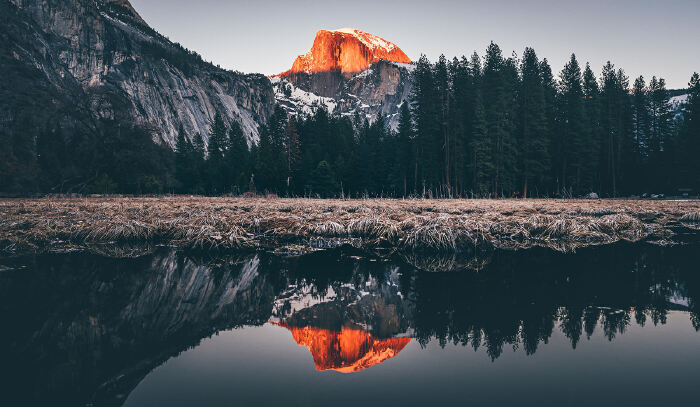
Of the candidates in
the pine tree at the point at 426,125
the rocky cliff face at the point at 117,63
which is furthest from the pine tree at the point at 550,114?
the rocky cliff face at the point at 117,63

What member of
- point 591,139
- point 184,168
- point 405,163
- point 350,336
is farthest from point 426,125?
point 184,168

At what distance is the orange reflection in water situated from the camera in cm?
456

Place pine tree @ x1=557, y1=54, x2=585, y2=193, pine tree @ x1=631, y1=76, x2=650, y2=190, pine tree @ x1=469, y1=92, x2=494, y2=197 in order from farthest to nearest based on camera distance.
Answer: pine tree @ x1=631, y1=76, x2=650, y2=190
pine tree @ x1=557, y1=54, x2=585, y2=193
pine tree @ x1=469, y1=92, x2=494, y2=197

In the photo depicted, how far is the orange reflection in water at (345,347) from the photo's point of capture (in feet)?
15.0

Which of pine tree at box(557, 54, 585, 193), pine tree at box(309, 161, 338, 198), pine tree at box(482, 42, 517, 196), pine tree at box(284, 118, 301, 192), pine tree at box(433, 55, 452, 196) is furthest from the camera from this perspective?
pine tree at box(284, 118, 301, 192)

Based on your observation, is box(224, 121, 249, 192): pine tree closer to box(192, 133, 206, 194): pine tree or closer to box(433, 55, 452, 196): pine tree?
box(192, 133, 206, 194): pine tree

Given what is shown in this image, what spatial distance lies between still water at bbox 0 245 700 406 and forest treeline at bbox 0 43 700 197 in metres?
33.4

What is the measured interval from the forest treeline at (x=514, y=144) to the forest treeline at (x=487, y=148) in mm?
157

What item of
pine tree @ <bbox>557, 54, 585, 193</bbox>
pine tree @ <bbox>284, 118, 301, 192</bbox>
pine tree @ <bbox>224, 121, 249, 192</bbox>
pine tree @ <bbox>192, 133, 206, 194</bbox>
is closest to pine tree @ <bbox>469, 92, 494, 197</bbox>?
pine tree @ <bbox>557, 54, 585, 193</bbox>

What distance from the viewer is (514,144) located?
142 ft

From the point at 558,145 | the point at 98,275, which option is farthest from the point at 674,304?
the point at 558,145

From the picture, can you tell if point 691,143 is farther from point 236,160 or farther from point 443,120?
point 236,160

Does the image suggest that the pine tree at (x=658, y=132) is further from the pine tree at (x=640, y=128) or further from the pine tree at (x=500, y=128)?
the pine tree at (x=500, y=128)

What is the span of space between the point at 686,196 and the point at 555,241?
4042cm
